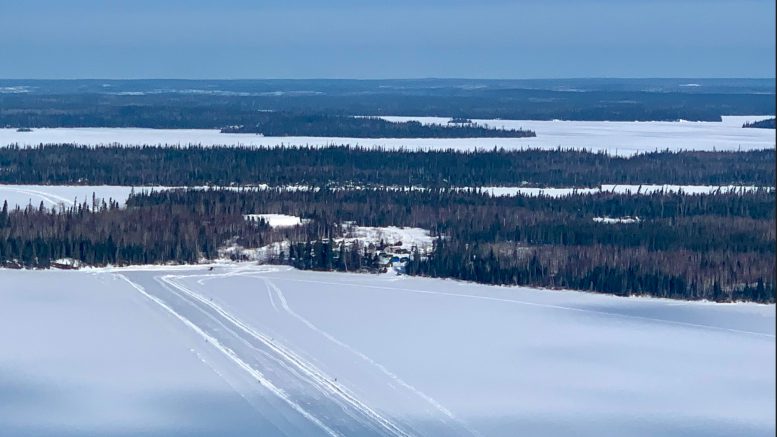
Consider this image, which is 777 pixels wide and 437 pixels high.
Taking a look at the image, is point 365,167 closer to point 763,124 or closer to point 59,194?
point 59,194

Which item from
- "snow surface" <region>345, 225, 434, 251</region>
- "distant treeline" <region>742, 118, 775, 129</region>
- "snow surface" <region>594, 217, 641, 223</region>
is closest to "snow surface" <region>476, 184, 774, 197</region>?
"snow surface" <region>594, 217, 641, 223</region>

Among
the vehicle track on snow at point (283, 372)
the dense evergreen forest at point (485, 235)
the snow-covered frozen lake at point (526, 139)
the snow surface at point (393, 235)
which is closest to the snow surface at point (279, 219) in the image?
the dense evergreen forest at point (485, 235)

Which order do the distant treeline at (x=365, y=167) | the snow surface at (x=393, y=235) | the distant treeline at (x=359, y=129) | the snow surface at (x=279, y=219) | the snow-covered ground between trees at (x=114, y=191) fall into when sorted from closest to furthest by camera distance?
the snow surface at (x=393, y=235) → the snow surface at (x=279, y=219) → the snow-covered ground between trees at (x=114, y=191) → the distant treeline at (x=365, y=167) → the distant treeline at (x=359, y=129)

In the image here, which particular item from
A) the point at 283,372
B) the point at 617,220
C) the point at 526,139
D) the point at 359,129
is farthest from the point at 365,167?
the point at 283,372

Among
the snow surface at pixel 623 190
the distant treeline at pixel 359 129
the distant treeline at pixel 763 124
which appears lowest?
the distant treeline at pixel 359 129

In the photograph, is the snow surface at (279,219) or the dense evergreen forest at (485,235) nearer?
the dense evergreen forest at (485,235)

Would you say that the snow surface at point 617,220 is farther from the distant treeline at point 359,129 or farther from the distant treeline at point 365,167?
the distant treeline at point 359,129

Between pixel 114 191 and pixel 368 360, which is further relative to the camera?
pixel 114 191
